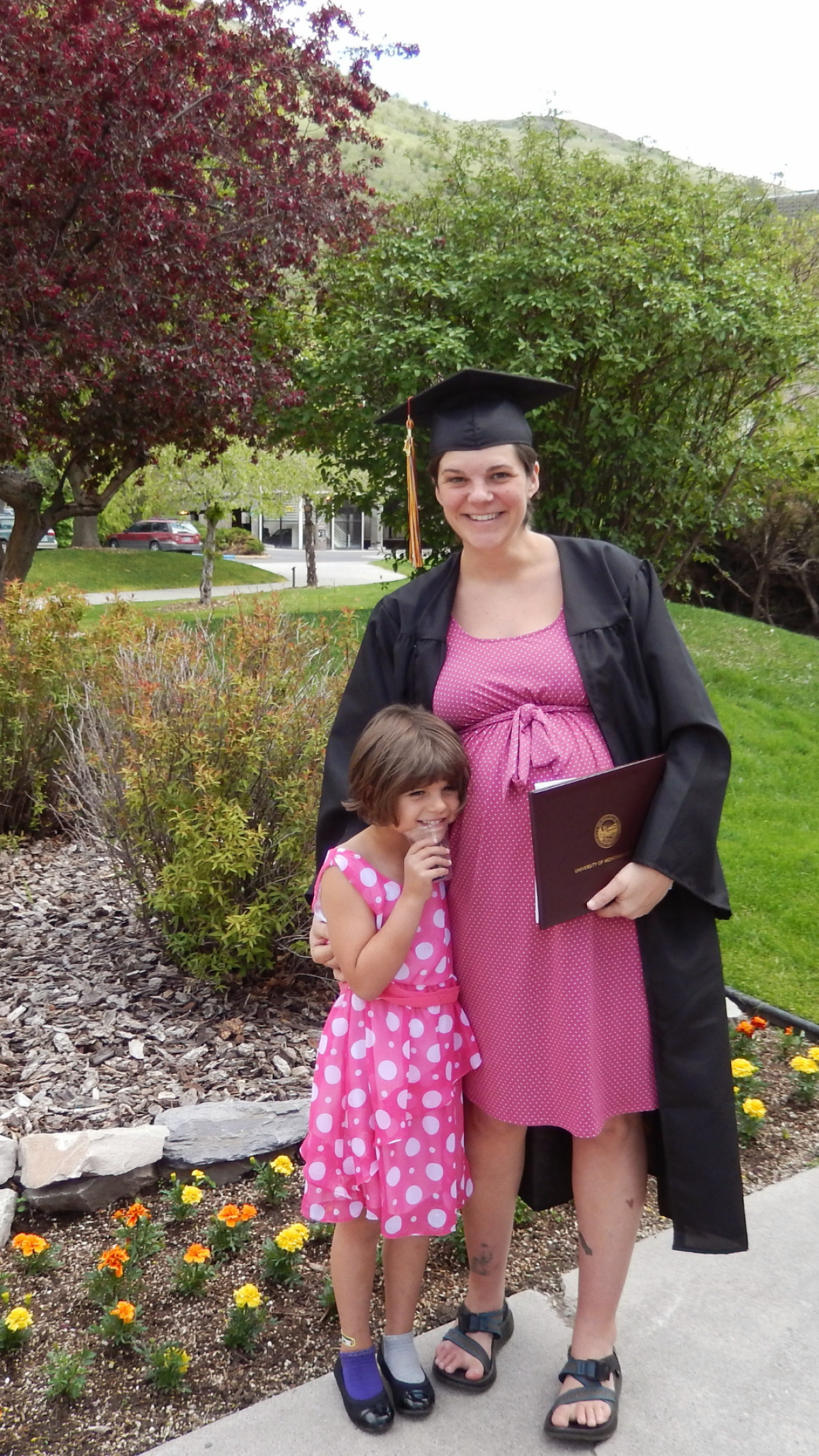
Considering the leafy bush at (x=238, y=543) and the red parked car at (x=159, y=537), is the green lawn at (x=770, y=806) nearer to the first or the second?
the red parked car at (x=159, y=537)

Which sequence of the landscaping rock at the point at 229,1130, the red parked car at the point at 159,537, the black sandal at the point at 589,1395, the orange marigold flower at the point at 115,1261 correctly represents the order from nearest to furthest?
the black sandal at the point at 589,1395
the orange marigold flower at the point at 115,1261
the landscaping rock at the point at 229,1130
the red parked car at the point at 159,537

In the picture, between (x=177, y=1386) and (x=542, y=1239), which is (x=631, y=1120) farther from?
(x=177, y=1386)

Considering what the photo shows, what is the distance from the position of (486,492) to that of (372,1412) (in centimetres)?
178

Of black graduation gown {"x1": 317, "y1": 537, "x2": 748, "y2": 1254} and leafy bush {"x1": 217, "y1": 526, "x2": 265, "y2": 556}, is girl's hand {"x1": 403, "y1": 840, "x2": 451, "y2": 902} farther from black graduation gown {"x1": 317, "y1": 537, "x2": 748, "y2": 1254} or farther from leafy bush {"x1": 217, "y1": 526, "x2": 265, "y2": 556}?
leafy bush {"x1": 217, "y1": 526, "x2": 265, "y2": 556}

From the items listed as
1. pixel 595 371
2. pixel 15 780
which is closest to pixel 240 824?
pixel 15 780

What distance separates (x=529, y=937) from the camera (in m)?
2.01

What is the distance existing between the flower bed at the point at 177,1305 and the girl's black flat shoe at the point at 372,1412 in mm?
174

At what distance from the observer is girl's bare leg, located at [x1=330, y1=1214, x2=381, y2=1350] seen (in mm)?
2068

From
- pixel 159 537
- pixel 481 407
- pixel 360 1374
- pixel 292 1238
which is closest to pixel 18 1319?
pixel 292 1238

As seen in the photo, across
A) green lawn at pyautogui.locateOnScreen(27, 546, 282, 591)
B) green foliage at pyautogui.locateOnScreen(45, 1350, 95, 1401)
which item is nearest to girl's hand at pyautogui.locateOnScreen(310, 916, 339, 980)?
green foliage at pyautogui.locateOnScreen(45, 1350, 95, 1401)

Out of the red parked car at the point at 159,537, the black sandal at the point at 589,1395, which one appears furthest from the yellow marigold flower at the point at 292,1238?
the red parked car at the point at 159,537

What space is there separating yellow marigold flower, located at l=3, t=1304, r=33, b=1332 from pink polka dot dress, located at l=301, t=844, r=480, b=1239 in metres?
0.65

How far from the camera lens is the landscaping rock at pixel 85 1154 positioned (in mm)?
2678

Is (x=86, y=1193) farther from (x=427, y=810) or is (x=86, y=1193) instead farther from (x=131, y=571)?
(x=131, y=571)
